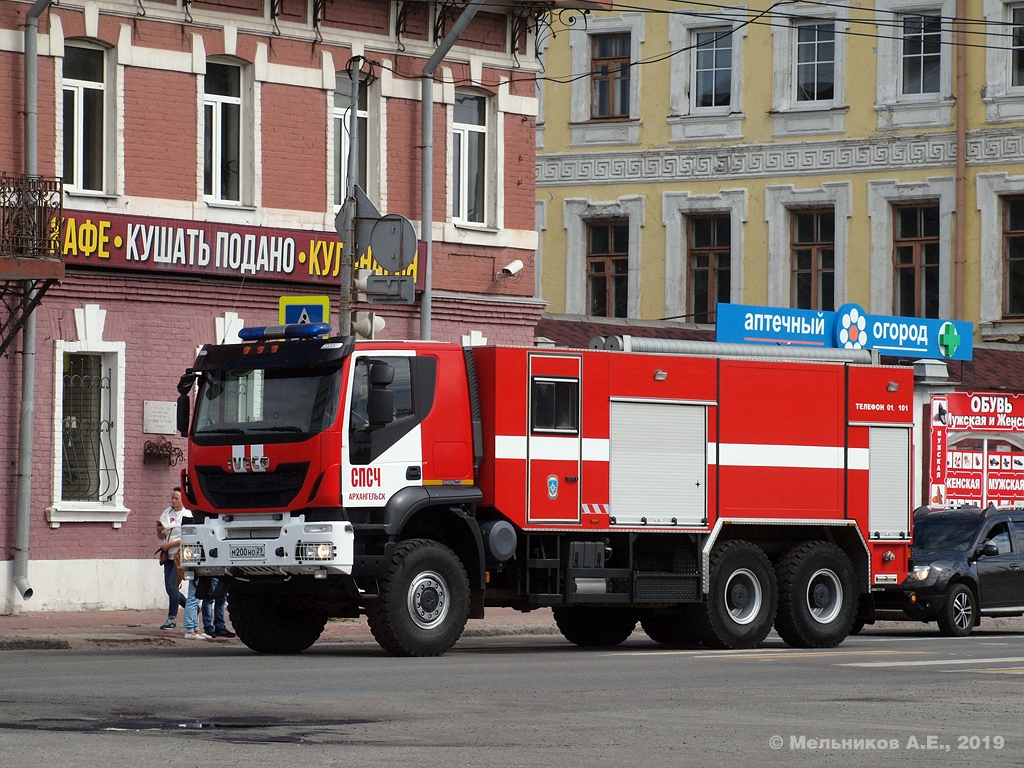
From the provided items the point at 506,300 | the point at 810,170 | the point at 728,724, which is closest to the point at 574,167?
the point at 810,170

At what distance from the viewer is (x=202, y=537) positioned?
60.6ft

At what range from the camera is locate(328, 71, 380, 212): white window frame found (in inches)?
1073

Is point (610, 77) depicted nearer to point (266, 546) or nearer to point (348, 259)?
point (348, 259)

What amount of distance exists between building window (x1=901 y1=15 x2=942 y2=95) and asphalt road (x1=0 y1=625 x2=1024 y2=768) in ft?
77.0

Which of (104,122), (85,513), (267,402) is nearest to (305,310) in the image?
(267,402)

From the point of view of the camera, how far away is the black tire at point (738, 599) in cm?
1995

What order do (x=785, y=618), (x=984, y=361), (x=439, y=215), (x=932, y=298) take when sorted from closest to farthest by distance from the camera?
1. (x=785, y=618)
2. (x=439, y=215)
3. (x=984, y=361)
4. (x=932, y=298)

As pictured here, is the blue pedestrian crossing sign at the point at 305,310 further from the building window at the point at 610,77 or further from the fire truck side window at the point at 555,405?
the building window at the point at 610,77

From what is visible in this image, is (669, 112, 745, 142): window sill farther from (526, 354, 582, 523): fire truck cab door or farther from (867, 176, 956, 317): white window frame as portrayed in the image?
(526, 354, 582, 523): fire truck cab door

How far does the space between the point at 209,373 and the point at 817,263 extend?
2519 cm

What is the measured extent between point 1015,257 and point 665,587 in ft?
72.8

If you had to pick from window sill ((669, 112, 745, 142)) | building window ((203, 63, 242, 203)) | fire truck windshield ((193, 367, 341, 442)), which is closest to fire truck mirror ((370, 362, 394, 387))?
fire truck windshield ((193, 367, 341, 442))

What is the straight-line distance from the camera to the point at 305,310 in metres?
21.8

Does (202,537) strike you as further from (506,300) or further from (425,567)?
(506,300)
